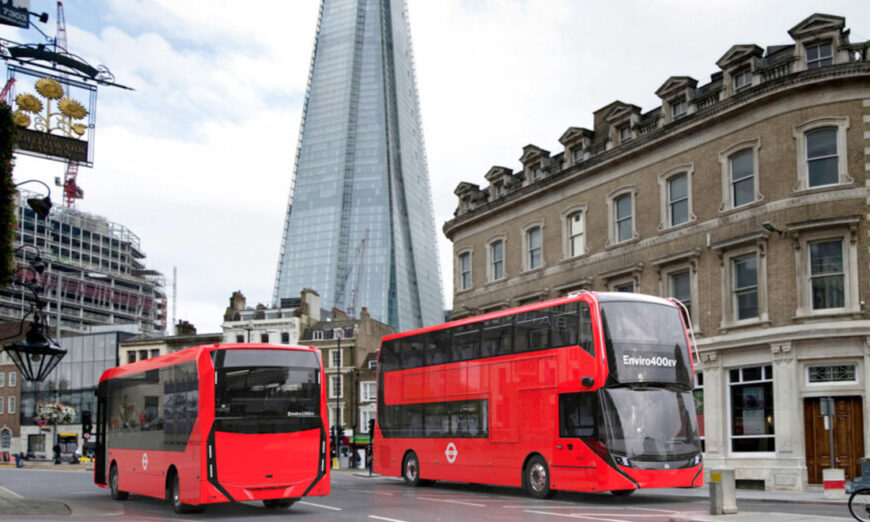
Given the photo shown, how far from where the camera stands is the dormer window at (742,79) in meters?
32.6

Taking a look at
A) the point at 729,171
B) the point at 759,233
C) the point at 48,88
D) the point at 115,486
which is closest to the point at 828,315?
the point at 759,233

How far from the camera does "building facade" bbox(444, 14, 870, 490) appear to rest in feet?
95.9

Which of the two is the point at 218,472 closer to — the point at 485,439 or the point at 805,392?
the point at 485,439

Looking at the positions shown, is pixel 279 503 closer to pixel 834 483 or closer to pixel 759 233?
pixel 834 483

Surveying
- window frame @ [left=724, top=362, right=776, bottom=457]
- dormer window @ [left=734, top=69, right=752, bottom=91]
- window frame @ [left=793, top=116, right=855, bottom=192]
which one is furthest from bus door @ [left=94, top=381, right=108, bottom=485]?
dormer window @ [left=734, top=69, right=752, bottom=91]

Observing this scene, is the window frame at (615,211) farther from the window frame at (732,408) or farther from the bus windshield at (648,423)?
the bus windshield at (648,423)

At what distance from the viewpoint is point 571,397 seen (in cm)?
2255

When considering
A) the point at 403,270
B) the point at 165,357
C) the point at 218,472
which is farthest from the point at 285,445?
the point at 403,270

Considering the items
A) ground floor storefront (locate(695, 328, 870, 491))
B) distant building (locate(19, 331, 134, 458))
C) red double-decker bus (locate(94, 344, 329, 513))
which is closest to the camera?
red double-decker bus (locate(94, 344, 329, 513))

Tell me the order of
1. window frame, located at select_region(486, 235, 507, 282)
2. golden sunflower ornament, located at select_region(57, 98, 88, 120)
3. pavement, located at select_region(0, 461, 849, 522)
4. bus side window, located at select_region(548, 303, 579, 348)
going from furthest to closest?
window frame, located at select_region(486, 235, 507, 282) < bus side window, located at select_region(548, 303, 579, 348) < golden sunflower ornament, located at select_region(57, 98, 88, 120) < pavement, located at select_region(0, 461, 849, 522)

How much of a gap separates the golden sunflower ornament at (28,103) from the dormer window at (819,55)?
22483mm

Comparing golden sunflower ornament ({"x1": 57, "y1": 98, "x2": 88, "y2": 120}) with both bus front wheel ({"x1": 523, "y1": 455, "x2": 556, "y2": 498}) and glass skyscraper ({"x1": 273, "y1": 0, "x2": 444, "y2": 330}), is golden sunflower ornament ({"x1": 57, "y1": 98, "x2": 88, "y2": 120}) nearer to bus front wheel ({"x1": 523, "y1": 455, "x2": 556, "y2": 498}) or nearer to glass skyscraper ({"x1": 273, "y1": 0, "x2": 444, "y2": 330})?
bus front wheel ({"x1": 523, "y1": 455, "x2": 556, "y2": 498})

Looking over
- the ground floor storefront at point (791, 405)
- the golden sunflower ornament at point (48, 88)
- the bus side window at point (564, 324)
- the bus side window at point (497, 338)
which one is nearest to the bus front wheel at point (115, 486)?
the bus side window at point (497, 338)

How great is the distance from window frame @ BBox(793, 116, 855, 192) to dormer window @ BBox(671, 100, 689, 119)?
17.7ft
